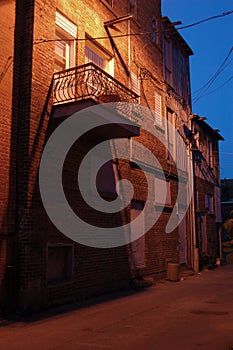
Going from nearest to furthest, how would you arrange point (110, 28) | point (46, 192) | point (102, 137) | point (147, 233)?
point (46, 192) → point (102, 137) → point (110, 28) → point (147, 233)

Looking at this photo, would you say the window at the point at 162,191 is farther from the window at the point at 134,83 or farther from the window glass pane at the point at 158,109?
the window at the point at 134,83

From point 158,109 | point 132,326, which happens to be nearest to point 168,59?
point 158,109

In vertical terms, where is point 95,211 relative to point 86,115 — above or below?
below

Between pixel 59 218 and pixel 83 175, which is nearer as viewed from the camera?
pixel 59 218

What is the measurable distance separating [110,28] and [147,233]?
7106 mm

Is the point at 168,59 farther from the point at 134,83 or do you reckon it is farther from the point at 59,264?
the point at 59,264

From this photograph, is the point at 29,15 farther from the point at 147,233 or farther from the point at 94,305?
the point at 147,233

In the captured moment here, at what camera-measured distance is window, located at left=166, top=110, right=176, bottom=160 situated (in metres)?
16.8

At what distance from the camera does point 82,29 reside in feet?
36.9

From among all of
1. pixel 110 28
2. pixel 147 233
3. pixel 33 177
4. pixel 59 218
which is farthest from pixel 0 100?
pixel 147 233

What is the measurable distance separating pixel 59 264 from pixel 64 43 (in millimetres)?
5905

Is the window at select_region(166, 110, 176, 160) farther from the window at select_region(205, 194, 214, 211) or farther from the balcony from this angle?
the window at select_region(205, 194, 214, 211)

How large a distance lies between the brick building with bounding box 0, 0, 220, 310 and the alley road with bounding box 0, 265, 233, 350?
2.88 ft

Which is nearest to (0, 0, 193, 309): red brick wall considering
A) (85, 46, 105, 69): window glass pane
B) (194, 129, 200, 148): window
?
(85, 46, 105, 69): window glass pane
